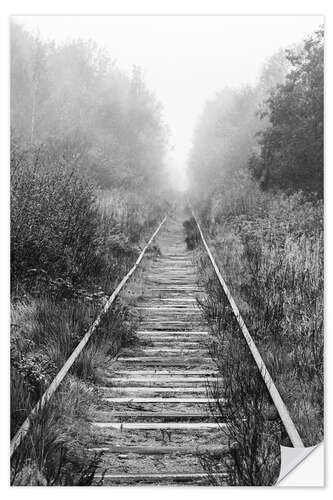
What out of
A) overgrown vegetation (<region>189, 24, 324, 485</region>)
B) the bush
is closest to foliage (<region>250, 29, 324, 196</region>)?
overgrown vegetation (<region>189, 24, 324, 485</region>)

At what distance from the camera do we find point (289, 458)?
10.7ft

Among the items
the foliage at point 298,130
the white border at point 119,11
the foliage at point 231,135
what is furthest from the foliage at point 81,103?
the foliage at point 298,130

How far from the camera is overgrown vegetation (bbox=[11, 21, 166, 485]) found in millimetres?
3423

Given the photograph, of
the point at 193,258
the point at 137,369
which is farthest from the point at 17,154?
the point at 193,258

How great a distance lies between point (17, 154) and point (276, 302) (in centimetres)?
357

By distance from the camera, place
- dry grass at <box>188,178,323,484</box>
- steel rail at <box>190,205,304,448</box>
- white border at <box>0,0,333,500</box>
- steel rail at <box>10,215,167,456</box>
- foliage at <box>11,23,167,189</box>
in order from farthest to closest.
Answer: foliage at <box>11,23,167,189</box> < white border at <box>0,0,333,500</box> < dry grass at <box>188,178,323,484</box> < steel rail at <box>190,205,304,448</box> < steel rail at <box>10,215,167,456</box>

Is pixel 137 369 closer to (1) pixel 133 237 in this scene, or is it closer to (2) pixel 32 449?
(2) pixel 32 449

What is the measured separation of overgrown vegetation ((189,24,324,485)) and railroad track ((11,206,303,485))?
136 mm

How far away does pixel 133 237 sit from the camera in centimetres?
1293

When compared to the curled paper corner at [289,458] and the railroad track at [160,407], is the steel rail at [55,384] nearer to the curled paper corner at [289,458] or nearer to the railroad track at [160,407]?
the railroad track at [160,407]

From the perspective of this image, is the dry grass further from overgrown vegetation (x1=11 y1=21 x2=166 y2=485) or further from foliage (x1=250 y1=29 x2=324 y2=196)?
overgrown vegetation (x1=11 y1=21 x2=166 y2=485)

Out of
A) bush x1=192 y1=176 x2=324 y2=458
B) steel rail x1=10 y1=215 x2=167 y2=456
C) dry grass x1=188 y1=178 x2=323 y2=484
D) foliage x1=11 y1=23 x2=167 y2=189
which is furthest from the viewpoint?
foliage x1=11 y1=23 x2=167 y2=189

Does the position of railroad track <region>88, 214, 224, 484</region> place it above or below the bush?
below

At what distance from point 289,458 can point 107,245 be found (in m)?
6.63
